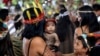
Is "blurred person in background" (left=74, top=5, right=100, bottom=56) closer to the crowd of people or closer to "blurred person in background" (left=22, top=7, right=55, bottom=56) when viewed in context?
the crowd of people

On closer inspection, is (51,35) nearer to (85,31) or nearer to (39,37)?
(85,31)

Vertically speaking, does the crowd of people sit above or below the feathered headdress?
below

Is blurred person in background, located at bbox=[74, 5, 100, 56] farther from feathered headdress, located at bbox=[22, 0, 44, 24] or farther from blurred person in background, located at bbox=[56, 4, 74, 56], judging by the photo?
blurred person in background, located at bbox=[56, 4, 74, 56]

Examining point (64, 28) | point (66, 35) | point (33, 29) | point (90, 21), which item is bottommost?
point (66, 35)

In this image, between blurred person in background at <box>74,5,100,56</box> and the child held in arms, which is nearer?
blurred person in background at <box>74,5,100,56</box>

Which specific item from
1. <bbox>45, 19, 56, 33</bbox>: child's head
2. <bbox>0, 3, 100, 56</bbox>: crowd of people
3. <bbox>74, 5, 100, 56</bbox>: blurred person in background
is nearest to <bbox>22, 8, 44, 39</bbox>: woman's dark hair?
<bbox>0, 3, 100, 56</bbox>: crowd of people

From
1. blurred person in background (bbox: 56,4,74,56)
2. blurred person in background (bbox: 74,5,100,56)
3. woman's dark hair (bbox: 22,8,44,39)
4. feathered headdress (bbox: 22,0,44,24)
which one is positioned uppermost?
feathered headdress (bbox: 22,0,44,24)

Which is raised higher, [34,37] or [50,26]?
[34,37]

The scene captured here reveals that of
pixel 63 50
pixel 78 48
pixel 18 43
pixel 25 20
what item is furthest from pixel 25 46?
pixel 63 50

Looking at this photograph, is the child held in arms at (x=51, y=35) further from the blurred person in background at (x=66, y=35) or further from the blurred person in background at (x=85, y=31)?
the blurred person in background at (x=85, y=31)

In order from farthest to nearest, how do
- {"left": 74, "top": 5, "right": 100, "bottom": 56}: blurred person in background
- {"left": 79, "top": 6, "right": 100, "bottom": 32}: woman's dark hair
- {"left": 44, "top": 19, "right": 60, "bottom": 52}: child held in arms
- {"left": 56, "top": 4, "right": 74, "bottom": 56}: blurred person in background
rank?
{"left": 56, "top": 4, "right": 74, "bottom": 56}: blurred person in background
{"left": 44, "top": 19, "right": 60, "bottom": 52}: child held in arms
{"left": 79, "top": 6, "right": 100, "bottom": 32}: woman's dark hair
{"left": 74, "top": 5, "right": 100, "bottom": 56}: blurred person in background

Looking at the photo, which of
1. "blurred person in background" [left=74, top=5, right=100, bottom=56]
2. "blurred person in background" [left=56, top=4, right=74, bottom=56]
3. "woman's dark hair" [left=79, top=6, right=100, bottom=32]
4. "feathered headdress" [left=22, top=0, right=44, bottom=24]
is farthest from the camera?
"blurred person in background" [left=56, top=4, right=74, bottom=56]

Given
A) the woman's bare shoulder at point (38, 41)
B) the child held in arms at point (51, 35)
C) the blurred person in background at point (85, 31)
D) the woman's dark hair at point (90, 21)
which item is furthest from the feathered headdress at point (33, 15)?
the child held in arms at point (51, 35)

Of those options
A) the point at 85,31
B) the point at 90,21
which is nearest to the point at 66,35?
the point at 90,21
